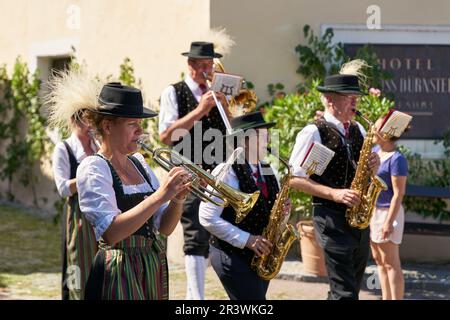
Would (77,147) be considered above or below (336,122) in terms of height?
below

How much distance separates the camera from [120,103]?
4125 millimetres

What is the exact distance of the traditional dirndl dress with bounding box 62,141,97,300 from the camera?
6035 mm

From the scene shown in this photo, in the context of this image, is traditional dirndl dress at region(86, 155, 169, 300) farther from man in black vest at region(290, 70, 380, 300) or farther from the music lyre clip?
man in black vest at region(290, 70, 380, 300)

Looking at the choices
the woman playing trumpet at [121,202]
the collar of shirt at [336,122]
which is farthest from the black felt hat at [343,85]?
the woman playing trumpet at [121,202]

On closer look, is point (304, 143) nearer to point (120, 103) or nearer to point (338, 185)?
point (338, 185)

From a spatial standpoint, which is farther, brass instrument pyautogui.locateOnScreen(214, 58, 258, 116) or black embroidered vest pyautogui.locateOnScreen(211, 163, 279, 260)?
brass instrument pyautogui.locateOnScreen(214, 58, 258, 116)

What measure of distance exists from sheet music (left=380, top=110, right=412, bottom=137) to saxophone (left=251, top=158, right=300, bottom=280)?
58.6 inches

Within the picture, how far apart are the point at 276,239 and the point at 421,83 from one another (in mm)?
5107

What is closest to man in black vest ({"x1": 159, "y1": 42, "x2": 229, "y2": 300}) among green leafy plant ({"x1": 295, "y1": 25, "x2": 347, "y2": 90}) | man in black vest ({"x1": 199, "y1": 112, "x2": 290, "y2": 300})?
man in black vest ({"x1": 199, "y1": 112, "x2": 290, "y2": 300})

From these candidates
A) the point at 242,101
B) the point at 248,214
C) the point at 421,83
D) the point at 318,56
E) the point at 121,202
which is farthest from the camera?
the point at 421,83

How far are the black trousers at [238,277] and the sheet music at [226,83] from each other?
6.37 ft

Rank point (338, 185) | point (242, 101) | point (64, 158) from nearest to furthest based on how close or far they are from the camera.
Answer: point (338, 185)
point (64, 158)
point (242, 101)

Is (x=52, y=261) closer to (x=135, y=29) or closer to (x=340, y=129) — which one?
(x=135, y=29)

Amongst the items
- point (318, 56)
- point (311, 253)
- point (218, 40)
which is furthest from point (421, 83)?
point (218, 40)
